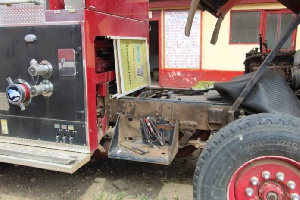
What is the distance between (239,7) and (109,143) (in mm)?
7983

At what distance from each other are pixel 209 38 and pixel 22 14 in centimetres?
825

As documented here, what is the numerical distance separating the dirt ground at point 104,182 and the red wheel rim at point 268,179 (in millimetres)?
Result: 995

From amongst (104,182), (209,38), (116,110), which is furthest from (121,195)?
(209,38)

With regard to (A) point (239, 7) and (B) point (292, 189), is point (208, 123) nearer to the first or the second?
(B) point (292, 189)

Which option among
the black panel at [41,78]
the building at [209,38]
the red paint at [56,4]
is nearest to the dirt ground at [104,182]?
the black panel at [41,78]

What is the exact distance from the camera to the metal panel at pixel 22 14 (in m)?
3.37

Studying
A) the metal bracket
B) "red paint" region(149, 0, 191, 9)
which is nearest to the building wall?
"red paint" region(149, 0, 191, 9)

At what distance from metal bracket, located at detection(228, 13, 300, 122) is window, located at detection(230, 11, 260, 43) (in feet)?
25.7

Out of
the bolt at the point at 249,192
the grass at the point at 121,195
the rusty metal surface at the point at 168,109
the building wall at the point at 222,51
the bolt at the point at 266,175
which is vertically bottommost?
the grass at the point at 121,195

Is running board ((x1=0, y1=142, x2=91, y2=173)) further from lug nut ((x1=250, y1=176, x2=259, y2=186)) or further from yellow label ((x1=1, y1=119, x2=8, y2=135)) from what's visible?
lug nut ((x1=250, y1=176, x2=259, y2=186))

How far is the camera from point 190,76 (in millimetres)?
11312

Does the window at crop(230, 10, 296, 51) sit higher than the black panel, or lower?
higher

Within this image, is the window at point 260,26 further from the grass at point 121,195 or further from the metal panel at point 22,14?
the metal panel at point 22,14

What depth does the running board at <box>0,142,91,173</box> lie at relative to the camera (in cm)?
317
